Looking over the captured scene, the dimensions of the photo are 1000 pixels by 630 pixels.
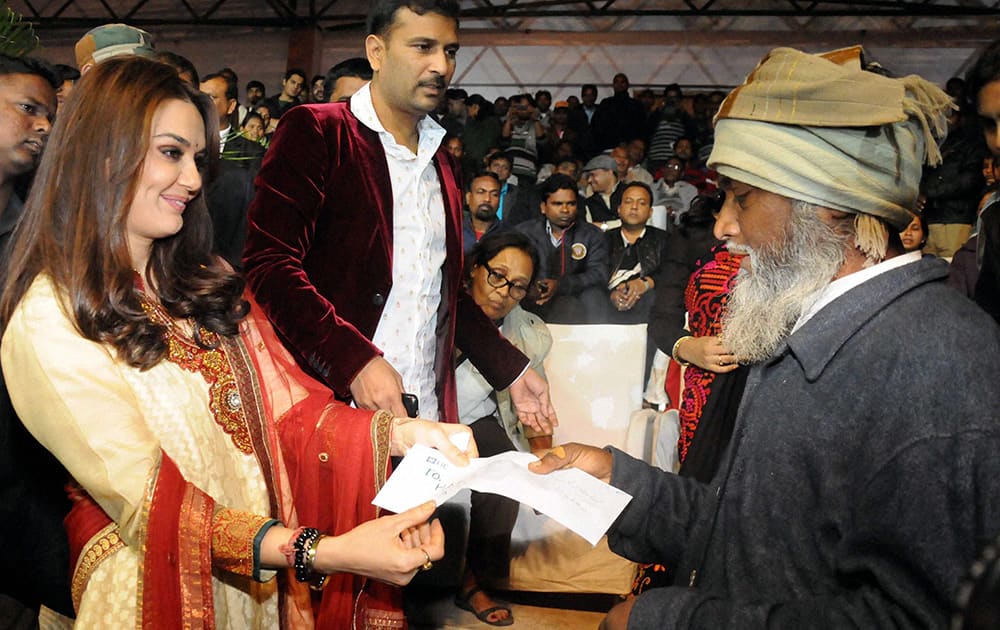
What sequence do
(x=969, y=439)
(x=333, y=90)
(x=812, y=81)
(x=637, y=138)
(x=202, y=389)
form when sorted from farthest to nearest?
(x=637, y=138) < (x=333, y=90) < (x=202, y=389) < (x=812, y=81) < (x=969, y=439)

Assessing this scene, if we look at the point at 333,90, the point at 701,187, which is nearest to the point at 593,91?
the point at 701,187

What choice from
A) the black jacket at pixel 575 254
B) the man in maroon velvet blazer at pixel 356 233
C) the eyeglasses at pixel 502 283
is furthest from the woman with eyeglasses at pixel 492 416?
the man in maroon velvet blazer at pixel 356 233

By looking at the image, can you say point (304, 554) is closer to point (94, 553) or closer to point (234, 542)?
point (234, 542)

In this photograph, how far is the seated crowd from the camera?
4.12ft

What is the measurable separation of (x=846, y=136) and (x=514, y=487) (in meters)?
0.87

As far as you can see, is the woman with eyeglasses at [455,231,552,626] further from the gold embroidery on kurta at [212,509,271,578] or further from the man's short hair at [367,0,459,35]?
the gold embroidery on kurta at [212,509,271,578]

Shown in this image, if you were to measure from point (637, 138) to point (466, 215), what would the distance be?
4.61 meters

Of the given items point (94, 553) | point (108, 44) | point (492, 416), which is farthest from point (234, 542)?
point (492, 416)

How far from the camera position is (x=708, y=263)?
128 inches

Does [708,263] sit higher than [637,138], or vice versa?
[637,138]

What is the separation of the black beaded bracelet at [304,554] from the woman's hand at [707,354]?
1606 millimetres

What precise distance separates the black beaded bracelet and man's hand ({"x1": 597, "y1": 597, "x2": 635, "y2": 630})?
56 cm

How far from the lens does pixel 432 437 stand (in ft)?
5.98

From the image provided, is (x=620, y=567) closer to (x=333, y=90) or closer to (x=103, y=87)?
(x=333, y=90)
